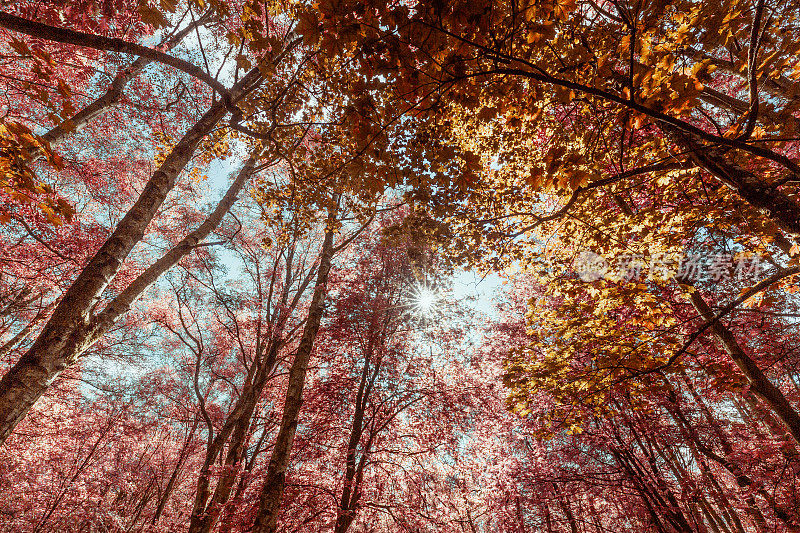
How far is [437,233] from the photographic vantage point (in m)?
4.19

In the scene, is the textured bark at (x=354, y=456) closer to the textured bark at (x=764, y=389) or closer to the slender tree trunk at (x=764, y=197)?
the textured bark at (x=764, y=389)

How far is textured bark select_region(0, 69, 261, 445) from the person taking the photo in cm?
238

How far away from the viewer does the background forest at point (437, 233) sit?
221 cm

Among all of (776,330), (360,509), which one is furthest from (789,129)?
(360,509)

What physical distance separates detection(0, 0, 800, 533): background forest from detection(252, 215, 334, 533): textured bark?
4 cm

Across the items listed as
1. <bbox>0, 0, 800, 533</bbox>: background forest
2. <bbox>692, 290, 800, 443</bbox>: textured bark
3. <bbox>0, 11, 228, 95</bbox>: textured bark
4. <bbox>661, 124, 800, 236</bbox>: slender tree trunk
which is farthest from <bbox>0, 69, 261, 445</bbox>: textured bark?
<bbox>692, 290, 800, 443</bbox>: textured bark

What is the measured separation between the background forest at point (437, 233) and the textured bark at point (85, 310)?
0.02 meters

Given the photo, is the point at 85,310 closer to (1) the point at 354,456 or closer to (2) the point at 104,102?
(1) the point at 354,456

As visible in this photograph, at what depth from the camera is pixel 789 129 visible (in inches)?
112

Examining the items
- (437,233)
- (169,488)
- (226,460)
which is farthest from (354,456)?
(169,488)

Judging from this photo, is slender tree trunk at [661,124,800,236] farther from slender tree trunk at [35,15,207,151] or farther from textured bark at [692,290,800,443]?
slender tree trunk at [35,15,207,151]

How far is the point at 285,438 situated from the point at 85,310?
10.6ft
